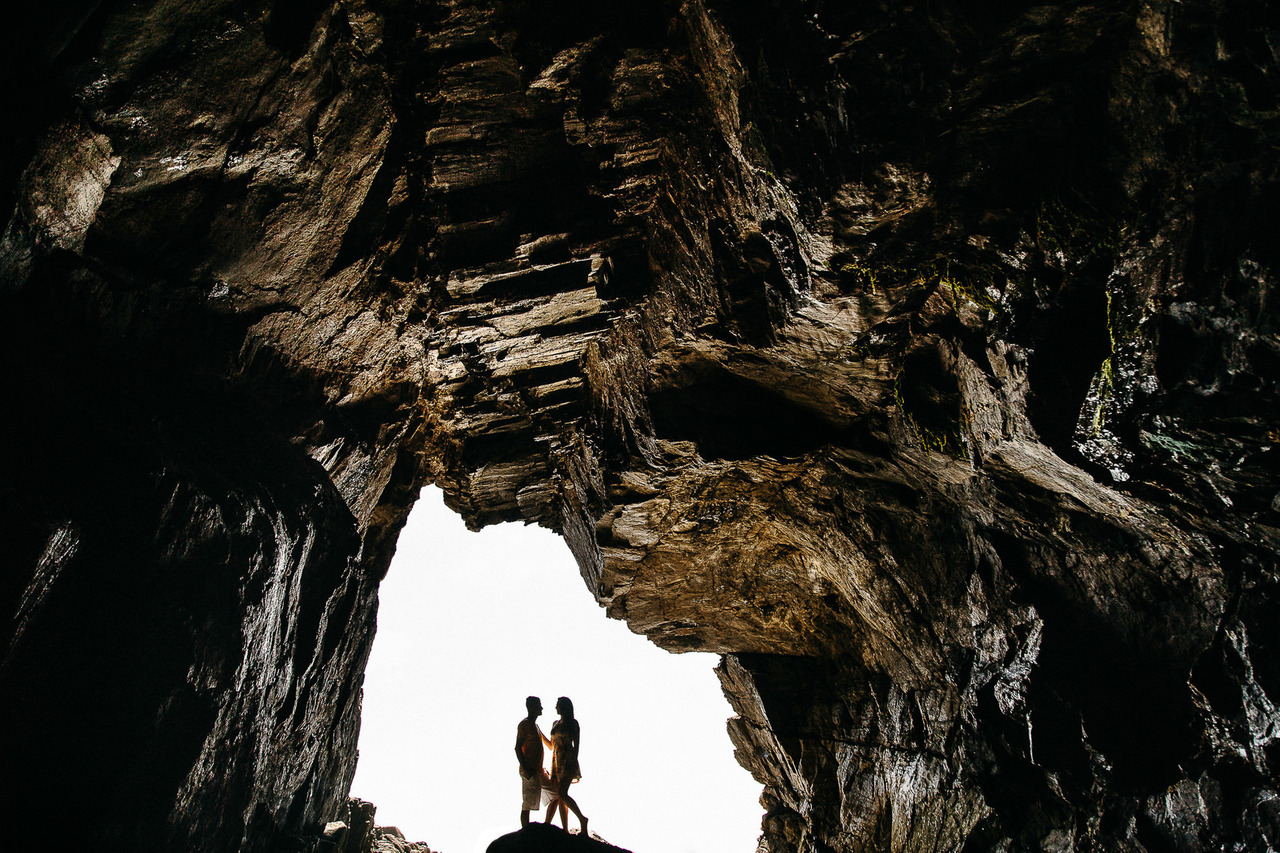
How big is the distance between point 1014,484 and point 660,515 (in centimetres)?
438

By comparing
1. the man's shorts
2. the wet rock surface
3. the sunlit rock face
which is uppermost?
the sunlit rock face

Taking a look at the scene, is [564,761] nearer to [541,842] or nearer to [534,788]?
[534,788]

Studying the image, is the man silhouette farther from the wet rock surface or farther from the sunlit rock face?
the sunlit rock face

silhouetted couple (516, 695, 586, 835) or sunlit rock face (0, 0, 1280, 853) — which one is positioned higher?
sunlit rock face (0, 0, 1280, 853)

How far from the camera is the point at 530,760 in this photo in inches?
386

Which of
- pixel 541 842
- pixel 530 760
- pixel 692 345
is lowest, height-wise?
pixel 541 842

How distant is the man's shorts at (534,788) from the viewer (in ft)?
31.9

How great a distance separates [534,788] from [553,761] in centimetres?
48

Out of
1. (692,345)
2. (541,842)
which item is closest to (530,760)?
(541,842)

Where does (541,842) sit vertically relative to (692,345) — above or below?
below

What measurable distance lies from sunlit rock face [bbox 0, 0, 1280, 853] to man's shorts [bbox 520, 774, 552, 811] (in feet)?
9.65

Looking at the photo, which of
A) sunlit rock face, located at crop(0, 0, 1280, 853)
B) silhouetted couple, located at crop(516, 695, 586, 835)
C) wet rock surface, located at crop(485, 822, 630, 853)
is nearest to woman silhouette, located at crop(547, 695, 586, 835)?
silhouetted couple, located at crop(516, 695, 586, 835)

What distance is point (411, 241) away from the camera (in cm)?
602

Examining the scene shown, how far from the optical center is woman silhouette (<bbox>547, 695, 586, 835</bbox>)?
31.6 ft
